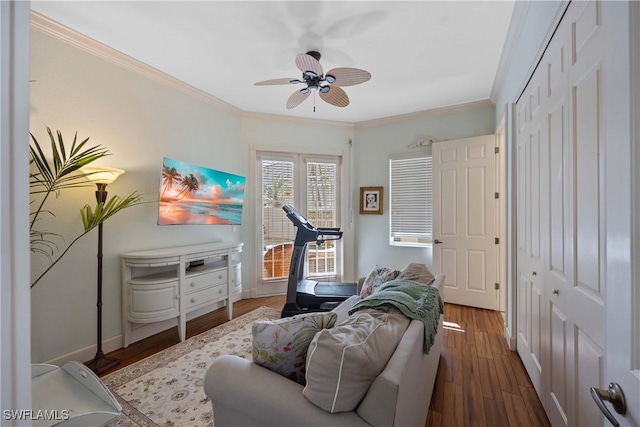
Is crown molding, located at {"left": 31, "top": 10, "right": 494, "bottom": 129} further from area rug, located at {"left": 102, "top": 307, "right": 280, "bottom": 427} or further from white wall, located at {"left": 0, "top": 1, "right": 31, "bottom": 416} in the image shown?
area rug, located at {"left": 102, "top": 307, "right": 280, "bottom": 427}

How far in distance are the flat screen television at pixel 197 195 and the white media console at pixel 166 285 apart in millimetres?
387

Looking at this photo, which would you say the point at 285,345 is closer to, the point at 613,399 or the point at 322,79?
the point at 613,399

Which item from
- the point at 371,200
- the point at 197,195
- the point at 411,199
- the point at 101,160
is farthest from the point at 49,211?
the point at 411,199

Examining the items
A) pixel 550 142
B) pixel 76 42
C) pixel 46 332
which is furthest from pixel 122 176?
pixel 550 142

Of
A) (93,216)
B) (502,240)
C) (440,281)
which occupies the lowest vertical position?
(440,281)

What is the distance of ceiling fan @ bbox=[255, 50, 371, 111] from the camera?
216 centimetres

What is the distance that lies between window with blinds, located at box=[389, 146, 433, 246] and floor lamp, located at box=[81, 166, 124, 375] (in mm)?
3504

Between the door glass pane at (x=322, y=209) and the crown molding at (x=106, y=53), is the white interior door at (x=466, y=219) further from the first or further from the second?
the crown molding at (x=106, y=53)

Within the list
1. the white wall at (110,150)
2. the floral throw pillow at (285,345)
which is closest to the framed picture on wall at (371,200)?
the white wall at (110,150)

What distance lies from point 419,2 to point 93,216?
2.83 m

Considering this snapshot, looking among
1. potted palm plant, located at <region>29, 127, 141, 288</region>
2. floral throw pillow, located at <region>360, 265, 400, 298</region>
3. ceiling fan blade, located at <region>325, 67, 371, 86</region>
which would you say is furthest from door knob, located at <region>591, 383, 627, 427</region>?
potted palm plant, located at <region>29, 127, 141, 288</region>

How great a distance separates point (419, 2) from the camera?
1928mm

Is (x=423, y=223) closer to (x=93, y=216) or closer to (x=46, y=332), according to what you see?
(x=93, y=216)

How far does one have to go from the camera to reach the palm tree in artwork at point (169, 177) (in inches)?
108
